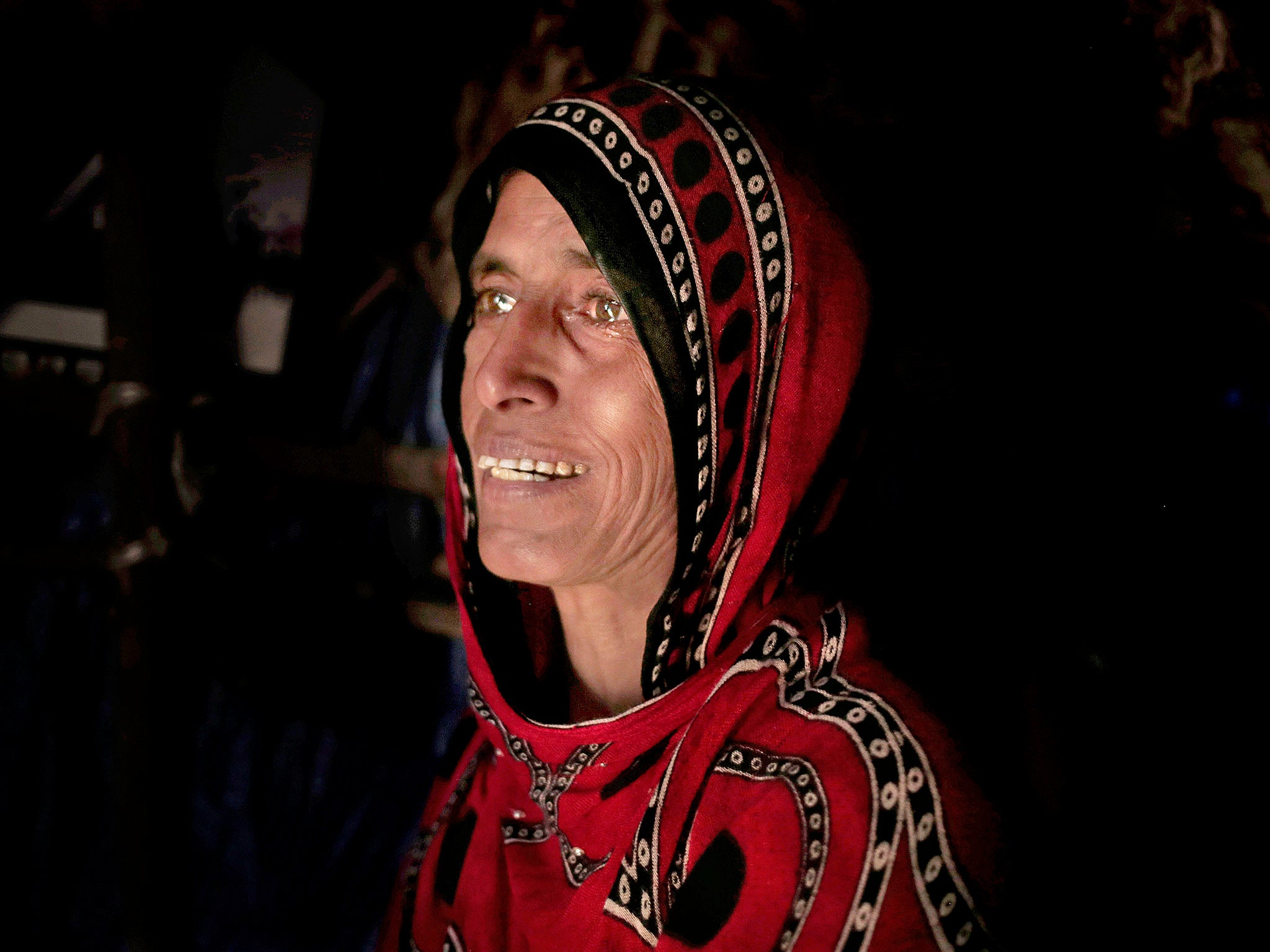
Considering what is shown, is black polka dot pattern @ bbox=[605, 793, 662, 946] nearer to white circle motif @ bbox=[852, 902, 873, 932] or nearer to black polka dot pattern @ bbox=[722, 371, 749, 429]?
white circle motif @ bbox=[852, 902, 873, 932]

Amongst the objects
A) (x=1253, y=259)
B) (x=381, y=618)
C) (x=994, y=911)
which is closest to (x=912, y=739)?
(x=994, y=911)

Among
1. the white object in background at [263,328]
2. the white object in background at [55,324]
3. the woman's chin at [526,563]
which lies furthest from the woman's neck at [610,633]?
the white object in background at [55,324]

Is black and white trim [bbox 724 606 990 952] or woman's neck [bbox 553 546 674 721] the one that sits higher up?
black and white trim [bbox 724 606 990 952]

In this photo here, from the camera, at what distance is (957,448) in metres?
1.07

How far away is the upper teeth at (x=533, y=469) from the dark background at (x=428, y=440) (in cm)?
42

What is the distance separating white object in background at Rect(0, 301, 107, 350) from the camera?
58.1 inches

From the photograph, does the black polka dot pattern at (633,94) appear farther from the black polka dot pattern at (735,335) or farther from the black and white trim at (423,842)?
the black and white trim at (423,842)

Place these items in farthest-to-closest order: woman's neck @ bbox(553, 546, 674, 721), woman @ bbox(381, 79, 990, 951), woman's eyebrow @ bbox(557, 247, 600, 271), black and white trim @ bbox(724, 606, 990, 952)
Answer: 1. woman's neck @ bbox(553, 546, 674, 721)
2. woman's eyebrow @ bbox(557, 247, 600, 271)
3. woman @ bbox(381, 79, 990, 951)
4. black and white trim @ bbox(724, 606, 990, 952)

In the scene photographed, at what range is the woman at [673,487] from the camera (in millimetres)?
754

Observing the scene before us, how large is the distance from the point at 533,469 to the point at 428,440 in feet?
2.44

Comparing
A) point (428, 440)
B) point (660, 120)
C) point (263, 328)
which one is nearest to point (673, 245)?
point (660, 120)

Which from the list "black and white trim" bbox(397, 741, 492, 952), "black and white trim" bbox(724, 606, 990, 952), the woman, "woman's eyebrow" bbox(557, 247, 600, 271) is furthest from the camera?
"black and white trim" bbox(397, 741, 492, 952)

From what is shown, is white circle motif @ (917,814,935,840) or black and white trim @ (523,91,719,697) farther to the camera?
black and white trim @ (523,91,719,697)

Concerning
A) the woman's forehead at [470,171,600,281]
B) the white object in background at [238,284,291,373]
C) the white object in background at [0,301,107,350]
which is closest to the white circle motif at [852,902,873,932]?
the woman's forehead at [470,171,600,281]
